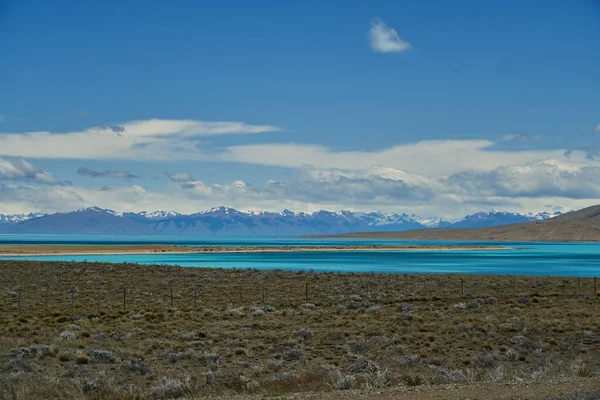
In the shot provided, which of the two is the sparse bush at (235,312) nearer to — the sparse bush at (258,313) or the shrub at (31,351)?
the sparse bush at (258,313)

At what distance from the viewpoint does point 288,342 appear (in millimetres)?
24953

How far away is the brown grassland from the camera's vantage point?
57.5ft

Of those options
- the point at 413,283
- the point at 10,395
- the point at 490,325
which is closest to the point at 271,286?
the point at 413,283

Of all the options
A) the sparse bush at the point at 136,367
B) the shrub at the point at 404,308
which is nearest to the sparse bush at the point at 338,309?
the shrub at the point at 404,308

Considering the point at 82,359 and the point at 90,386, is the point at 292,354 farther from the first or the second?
the point at 90,386

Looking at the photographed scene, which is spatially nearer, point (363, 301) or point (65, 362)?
point (65, 362)

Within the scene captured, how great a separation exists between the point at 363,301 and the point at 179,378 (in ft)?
73.1

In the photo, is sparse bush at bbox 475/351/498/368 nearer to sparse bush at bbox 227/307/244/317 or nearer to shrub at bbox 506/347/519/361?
shrub at bbox 506/347/519/361

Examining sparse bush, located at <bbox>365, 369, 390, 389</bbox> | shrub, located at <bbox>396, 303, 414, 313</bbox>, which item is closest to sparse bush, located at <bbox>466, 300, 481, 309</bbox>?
shrub, located at <bbox>396, 303, 414, 313</bbox>

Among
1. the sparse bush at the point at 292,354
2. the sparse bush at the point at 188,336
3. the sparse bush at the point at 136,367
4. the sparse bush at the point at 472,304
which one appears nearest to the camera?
the sparse bush at the point at 136,367

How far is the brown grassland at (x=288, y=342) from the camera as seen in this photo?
17.5m

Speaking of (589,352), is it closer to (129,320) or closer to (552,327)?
(552,327)

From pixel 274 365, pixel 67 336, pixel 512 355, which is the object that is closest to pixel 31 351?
pixel 67 336

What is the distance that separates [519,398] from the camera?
Result: 13.3 meters
